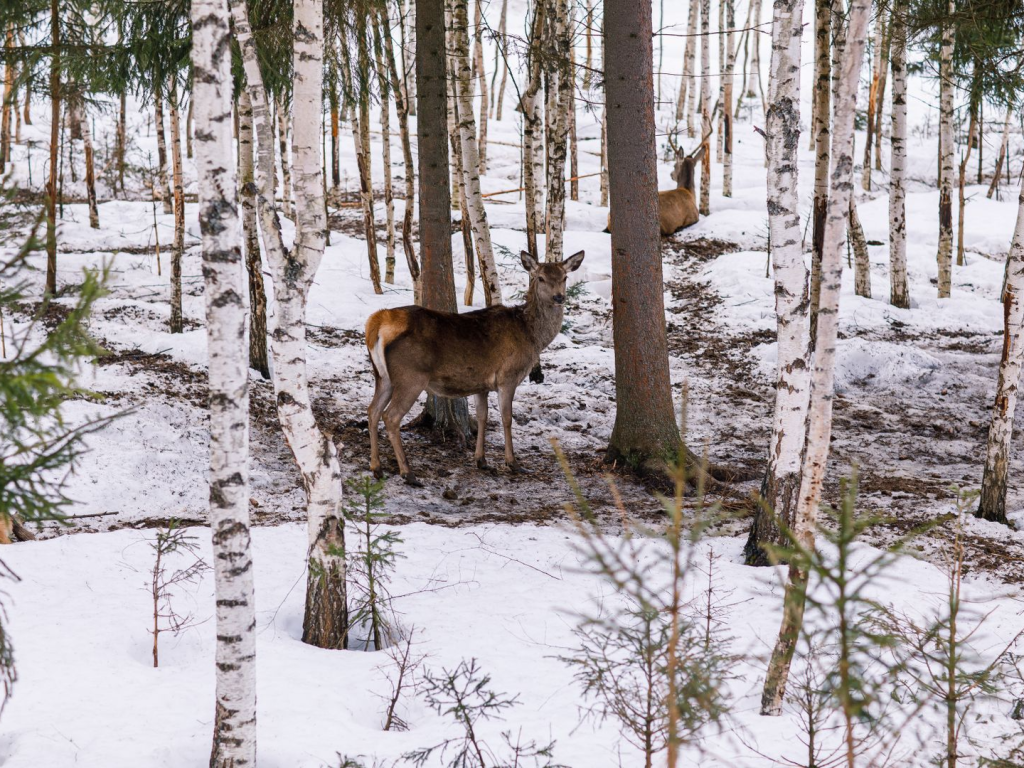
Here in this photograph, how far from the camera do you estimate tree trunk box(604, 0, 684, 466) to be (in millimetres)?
7758

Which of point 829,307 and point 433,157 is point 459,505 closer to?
point 433,157

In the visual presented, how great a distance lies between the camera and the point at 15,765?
142 inches

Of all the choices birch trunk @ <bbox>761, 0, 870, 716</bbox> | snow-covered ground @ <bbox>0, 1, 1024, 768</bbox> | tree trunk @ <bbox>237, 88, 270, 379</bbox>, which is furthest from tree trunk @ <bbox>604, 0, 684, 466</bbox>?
tree trunk @ <bbox>237, 88, 270, 379</bbox>

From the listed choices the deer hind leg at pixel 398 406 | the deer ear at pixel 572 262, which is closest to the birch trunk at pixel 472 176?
the deer ear at pixel 572 262

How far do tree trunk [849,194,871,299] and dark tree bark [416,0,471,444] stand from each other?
7051 millimetres

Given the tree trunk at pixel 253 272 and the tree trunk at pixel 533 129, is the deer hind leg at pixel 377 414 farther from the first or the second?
the tree trunk at pixel 533 129

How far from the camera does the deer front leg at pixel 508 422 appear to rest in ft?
27.8

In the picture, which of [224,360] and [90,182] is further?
[90,182]

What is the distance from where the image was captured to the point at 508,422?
8.60 m

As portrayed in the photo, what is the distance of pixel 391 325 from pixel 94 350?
200 inches

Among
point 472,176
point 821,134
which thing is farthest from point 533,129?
point 821,134

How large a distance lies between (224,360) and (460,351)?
5082 millimetres

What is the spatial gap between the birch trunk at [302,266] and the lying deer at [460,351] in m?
3.28

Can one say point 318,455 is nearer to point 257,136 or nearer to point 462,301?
point 257,136
